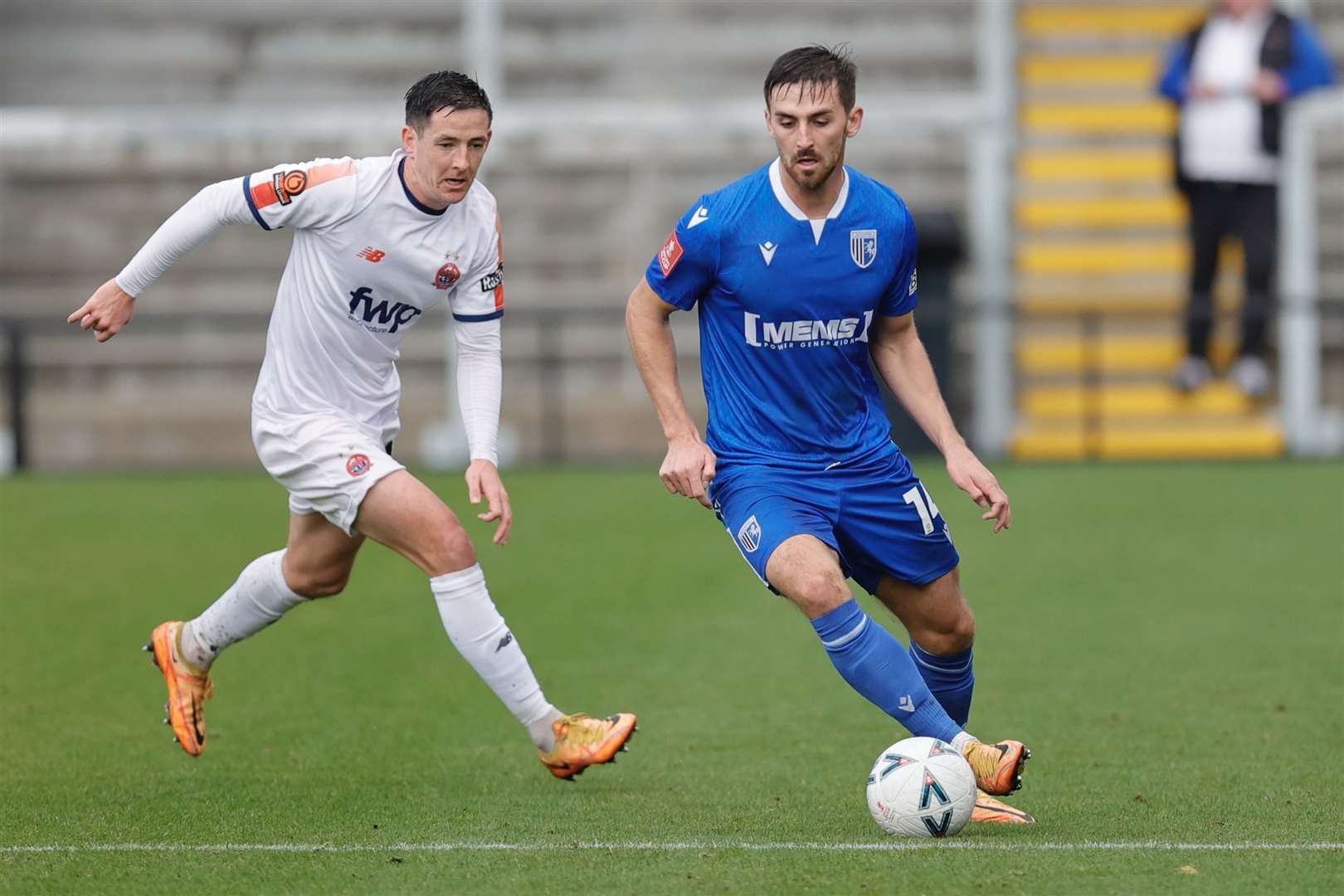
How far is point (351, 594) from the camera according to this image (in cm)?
1036

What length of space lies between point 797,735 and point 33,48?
45.5 ft

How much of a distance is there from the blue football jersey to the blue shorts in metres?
0.06

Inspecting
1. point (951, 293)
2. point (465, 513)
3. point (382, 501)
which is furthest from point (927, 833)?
point (951, 293)

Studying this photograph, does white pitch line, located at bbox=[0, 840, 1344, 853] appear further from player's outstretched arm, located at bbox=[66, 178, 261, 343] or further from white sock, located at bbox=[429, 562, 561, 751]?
player's outstretched arm, located at bbox=[66, 178, 261, 343]

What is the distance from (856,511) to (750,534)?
326mm

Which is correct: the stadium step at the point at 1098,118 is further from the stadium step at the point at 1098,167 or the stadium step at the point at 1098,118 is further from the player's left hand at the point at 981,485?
the player's left hand at the point at 981,485

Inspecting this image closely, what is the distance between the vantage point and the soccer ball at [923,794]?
5.21 metres

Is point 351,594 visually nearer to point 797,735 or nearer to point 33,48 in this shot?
point 797,735

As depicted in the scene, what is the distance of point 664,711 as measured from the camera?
24.4ft

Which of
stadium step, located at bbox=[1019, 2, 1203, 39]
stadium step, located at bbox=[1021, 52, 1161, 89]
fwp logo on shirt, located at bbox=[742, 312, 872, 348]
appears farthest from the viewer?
stadium step, located at bbox=[1019, 2, 1203, 39]

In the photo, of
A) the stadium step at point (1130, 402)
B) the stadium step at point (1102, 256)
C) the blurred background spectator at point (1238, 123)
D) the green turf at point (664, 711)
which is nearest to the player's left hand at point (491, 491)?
the green turf at point (664, 711)

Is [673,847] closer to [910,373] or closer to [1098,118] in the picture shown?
[910,373]

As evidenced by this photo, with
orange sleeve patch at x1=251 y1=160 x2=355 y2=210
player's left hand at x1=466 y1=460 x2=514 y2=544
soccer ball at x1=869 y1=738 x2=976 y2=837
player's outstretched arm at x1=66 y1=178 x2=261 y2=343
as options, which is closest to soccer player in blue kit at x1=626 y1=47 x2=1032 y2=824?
soccer ball at x1=869 y1=738 x2=976 y2=837

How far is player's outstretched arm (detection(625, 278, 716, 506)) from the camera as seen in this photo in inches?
222
